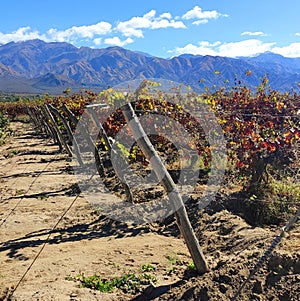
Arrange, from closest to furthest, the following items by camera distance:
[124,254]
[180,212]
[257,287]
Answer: [257,287]
[180,212]
[124,254]

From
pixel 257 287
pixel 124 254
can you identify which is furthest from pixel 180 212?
pixel 124 254

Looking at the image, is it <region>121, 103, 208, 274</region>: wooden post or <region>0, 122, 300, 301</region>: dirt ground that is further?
<region>121, 103, 208, 274</region>: wooden post

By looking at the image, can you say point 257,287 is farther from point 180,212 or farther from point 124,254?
point 124,254

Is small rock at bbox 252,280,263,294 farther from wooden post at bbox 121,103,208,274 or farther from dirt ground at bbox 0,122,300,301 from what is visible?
wooden post at bbox 121,103,208,274

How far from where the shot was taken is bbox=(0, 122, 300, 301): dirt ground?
3.44 m

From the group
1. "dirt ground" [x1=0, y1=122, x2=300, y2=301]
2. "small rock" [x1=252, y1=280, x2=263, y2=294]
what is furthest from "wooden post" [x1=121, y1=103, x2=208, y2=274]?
"small rock" [x1=252, y1=280, x2=263, y2=294]

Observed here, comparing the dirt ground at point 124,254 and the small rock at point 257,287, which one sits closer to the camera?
the small rock at point 257,287

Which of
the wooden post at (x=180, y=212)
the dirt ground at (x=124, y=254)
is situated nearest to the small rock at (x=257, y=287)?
the dirt ground at (x=124, y=254)

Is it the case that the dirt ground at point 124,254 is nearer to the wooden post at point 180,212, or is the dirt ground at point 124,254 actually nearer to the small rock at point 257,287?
the small rock at point 257,287

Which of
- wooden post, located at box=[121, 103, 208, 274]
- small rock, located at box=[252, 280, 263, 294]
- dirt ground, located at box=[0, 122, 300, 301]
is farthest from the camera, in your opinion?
wooden post, located at box=[121, 103, 208, 274]

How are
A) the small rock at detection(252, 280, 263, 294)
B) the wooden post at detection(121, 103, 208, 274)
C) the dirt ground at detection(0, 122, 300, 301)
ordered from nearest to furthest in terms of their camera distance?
the small rock at detection(252, 280, 263, 294) < the dirt ground at detection(0, 122, 300, 301) < the wooden post at detection(121, 103, 208, 274)

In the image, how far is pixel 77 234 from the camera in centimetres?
566

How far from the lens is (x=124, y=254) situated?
470 cm

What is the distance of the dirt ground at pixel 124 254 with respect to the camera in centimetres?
344
